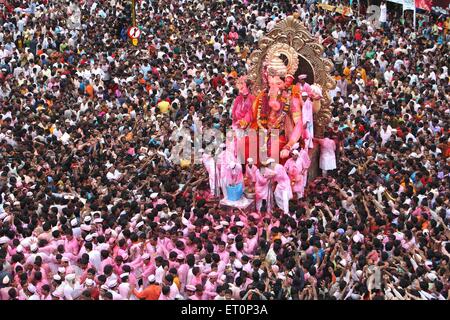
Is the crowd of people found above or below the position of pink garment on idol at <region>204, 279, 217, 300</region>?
above

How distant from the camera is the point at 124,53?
21.9 meters

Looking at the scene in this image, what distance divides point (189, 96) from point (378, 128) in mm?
3902

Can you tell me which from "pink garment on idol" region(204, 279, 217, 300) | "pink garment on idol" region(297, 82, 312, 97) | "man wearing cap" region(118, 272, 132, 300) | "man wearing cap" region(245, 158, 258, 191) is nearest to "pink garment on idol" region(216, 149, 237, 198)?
"man wearing cap" region(245, 158, 258, 191)

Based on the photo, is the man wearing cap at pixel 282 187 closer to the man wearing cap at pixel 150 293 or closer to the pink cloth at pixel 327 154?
the pink cloth at pixel 327 154

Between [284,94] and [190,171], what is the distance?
6.45 ft

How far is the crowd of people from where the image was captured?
37.9 feet

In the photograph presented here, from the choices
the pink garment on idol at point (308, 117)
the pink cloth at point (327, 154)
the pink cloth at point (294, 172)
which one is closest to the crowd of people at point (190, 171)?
the pink cloth at point (327, 154)

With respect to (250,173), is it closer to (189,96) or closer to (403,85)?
(189,96)

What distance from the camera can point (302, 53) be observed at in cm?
1558

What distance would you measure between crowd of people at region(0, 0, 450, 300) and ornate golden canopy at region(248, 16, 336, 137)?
0.96 metres

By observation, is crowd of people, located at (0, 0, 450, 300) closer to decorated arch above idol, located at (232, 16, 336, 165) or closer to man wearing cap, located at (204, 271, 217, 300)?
man wearing cap, located at (204, 271, 217, 300)

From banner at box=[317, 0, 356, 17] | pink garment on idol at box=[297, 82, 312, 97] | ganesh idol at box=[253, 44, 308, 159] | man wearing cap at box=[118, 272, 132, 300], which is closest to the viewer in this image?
man wearing cap at box=[118, 272, 132, 300]

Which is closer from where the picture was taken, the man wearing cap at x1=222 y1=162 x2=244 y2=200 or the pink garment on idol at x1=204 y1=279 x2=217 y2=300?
the pink garment on idol at x1=204 y1=279 x2=217 y2=300
